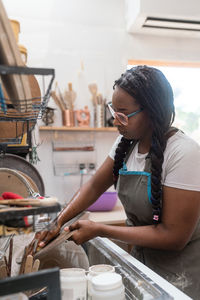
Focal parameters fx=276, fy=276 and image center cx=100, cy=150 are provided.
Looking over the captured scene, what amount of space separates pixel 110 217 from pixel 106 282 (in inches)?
60.2

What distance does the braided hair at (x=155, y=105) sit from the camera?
1.04 meters

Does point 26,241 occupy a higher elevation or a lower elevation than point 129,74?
lower

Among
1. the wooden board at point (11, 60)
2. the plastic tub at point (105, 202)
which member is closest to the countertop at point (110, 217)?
the plastic tub at point (105, 202)

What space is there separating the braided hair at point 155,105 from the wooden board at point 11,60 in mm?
592

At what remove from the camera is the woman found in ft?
3.18

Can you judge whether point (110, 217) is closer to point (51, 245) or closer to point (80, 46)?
point (51, 245)

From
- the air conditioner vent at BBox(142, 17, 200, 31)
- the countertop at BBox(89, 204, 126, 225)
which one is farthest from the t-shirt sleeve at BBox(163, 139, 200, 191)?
the air conditioner vent at BBox(142, 17, 200, 31)

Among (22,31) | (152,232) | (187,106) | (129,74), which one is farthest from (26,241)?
(187,106)

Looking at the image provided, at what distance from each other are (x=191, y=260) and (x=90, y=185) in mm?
554

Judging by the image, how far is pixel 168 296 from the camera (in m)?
0.64

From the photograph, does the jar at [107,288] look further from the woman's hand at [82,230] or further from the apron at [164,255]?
the apron at [164,255]

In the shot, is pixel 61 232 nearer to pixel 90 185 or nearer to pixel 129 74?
pixel 90 185

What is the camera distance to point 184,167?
3.26 ft

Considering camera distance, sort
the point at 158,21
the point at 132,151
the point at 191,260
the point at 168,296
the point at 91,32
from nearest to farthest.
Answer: the point at 168,296
the point at 191,260
the point at 132,151
the point at 158,21
the point at 91,32
